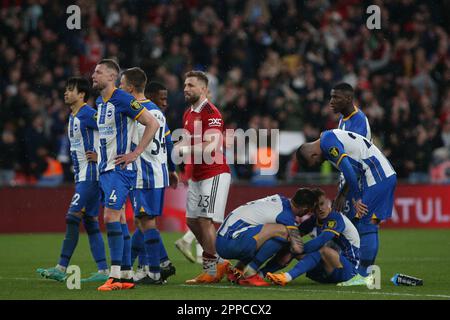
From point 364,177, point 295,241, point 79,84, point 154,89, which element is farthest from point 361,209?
point 79,84

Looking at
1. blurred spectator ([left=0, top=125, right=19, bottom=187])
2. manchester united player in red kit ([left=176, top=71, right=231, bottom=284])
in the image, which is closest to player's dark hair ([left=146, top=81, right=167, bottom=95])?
manchester united player in red kit ([left=176, top=71, right=231, bottom=284])

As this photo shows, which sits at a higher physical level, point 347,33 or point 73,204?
point 347,33

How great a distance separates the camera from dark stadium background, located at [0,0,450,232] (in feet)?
63.1

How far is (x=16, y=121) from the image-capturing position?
1948 centimetres

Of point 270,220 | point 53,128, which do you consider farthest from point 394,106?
point 270,220

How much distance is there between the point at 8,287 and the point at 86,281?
0.94 metres

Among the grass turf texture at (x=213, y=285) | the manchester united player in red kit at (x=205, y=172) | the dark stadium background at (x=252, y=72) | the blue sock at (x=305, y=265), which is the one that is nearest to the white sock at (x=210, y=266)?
the manchester united player in red kit at (x=205, y=172)

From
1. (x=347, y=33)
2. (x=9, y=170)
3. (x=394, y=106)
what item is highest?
(x=347, y=33)

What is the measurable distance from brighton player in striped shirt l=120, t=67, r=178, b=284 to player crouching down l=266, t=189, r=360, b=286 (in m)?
1.23

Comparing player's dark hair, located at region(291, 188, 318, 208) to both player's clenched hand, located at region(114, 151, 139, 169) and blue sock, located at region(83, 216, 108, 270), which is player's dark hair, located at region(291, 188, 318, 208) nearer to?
player's clenched hand, located at region(114, 151, 139, 169)

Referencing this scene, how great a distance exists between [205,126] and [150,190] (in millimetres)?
963

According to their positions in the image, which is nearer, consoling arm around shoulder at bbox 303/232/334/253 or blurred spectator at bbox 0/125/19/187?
consoling arm around shoulder at bbox 303/232/334/253

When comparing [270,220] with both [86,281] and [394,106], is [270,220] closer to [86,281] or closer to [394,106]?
[86,281]

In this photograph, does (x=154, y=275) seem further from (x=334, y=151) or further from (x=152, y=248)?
(x=334, y=151)
